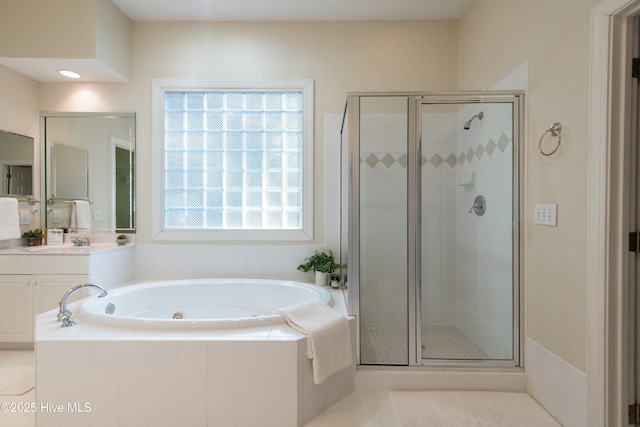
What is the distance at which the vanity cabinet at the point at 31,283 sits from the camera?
8.25ft

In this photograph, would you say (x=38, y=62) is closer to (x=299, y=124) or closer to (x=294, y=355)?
(x=299, y=124)

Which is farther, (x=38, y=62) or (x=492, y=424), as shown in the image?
(x=38, y=62)

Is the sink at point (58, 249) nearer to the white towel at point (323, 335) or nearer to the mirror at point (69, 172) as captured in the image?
the mirror at point (69, 172)

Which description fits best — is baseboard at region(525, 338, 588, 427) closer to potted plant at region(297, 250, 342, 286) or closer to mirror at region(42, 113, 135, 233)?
potted plant at region(297, 250, 342, 286)

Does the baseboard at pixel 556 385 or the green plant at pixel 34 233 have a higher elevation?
the green plant at pixel 34 233

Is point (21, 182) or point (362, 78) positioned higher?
point (362, 78)

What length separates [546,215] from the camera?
1804 millimetres

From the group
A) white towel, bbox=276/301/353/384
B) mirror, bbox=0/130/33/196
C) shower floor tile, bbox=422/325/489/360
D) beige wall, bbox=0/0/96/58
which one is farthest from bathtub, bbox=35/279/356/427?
beige wall, bbox=0/0/96/58

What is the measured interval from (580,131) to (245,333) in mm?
1895

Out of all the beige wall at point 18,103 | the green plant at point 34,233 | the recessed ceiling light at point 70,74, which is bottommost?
the green plant at point 34,233

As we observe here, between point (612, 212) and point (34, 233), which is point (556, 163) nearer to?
point (612, 212)

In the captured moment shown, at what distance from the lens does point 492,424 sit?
1684 millimetres

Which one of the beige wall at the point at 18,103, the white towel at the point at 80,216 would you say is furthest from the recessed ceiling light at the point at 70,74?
the white towel at the point at 80,216

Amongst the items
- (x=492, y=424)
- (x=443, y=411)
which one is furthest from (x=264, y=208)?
(x=492, y=424)
